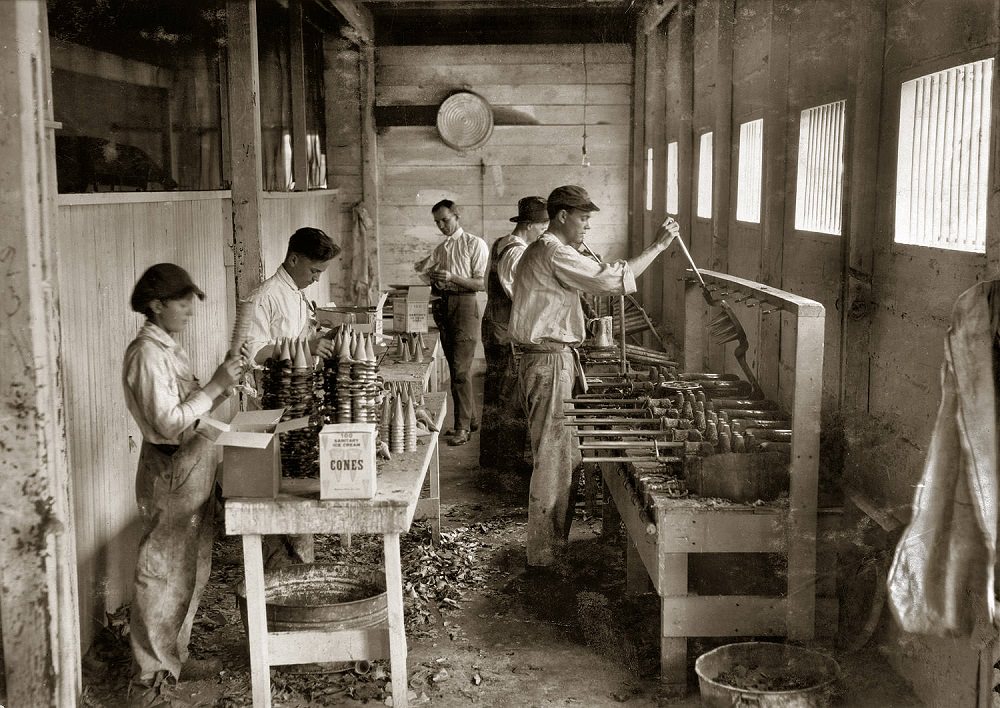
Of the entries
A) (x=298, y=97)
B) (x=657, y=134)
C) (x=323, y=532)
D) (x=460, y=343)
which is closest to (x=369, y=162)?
(x=298, y=97)

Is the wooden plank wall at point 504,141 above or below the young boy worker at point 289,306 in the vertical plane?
above

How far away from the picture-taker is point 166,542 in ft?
13.6

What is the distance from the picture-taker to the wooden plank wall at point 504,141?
11500 millimetres

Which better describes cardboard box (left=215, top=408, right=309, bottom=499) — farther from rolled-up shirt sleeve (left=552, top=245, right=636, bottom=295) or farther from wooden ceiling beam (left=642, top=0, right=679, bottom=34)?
wooden ceiling beam (left=642, top=0, right=679, bottom=34)

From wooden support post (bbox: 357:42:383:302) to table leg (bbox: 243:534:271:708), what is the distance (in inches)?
300

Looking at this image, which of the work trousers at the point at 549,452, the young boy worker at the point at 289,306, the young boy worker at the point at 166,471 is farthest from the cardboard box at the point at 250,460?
the work trousers at the point at 549,452

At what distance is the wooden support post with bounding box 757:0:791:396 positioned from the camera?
5.71 metres

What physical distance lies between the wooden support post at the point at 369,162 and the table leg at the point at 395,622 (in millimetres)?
7629

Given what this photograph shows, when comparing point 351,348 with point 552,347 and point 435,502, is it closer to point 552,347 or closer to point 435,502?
point 552,347

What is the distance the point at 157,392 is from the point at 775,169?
3621mm

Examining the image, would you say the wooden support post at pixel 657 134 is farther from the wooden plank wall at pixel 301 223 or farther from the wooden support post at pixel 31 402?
the wooden support post at pixel 31 402

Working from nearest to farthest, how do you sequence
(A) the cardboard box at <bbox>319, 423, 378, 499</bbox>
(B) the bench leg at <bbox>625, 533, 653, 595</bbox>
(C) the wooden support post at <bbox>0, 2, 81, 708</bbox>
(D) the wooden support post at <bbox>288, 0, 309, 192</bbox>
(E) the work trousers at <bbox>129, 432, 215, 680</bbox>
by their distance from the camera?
(C) the wooden support post at <bbox>0, 2, 81, 708</bbox>
(A) the cardboard box at <bbox>319, 423, 378, 499</bbox>
(E) the work trousers at <bbox>129, 432, 215, 680</bbox>
(B) the bench leg at <bbox>625, 533, 653, 595</bbox>
(D) the wooden support post at <bbox>288, 0, 309, 192</bbox>

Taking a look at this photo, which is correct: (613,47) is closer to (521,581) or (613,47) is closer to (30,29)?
(521,581)

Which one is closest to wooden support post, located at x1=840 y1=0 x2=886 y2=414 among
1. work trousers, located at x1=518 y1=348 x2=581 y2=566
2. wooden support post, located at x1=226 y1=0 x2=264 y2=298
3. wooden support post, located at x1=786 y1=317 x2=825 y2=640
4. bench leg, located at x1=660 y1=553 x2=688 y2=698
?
wooden support post, located at x1=786 y1=317 x2=825 y2=640
